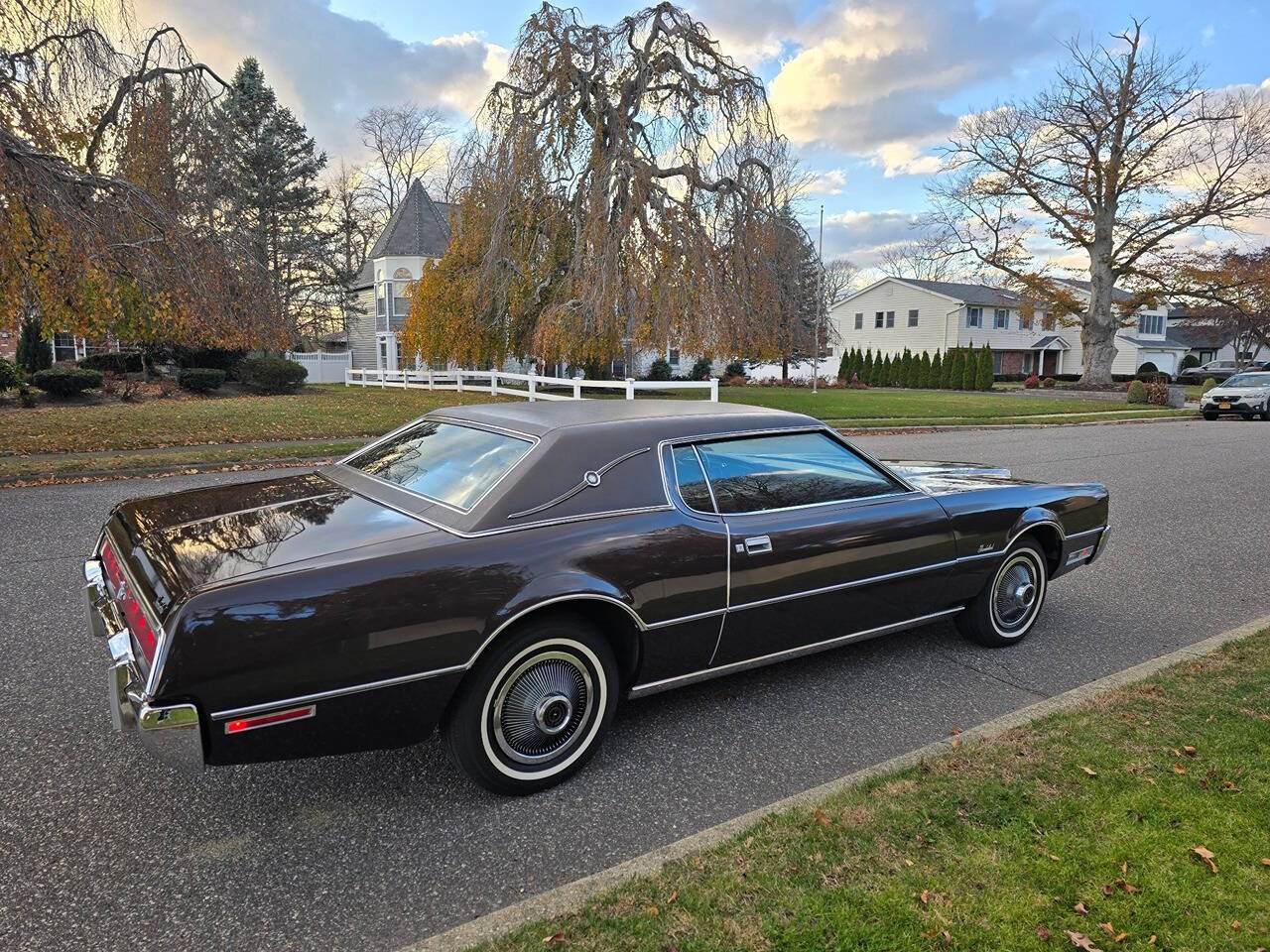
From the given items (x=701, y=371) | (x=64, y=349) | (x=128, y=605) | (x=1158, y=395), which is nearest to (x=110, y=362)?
Result: (x=64, y=349)

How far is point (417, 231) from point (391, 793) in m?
37.0

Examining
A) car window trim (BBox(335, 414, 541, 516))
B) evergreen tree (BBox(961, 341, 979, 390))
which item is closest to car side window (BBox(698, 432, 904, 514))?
car window trim (BBox(335, 414, 541, 516))

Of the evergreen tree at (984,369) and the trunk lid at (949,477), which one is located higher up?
the evergreen tree at (984,369)

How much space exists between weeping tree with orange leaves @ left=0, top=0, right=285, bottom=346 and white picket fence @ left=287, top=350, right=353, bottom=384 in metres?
23.9

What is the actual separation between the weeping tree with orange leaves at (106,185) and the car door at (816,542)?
9927 millimetres

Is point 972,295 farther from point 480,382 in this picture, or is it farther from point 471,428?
point 471,428

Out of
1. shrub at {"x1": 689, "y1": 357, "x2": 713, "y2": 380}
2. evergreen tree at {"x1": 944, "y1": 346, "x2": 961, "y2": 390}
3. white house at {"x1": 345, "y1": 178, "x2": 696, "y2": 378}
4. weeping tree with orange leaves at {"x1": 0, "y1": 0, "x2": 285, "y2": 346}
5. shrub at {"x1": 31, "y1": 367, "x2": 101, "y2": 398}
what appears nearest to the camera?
weeping tree with orange leaves at {"x1": 0, "y1": 0, "x2": 285, "y2": 346}

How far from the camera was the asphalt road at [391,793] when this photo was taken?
229cm

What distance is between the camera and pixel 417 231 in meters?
36.3

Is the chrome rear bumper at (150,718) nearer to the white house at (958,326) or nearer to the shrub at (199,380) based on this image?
the shrub at (199,380)

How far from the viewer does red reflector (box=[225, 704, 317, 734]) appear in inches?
92.4

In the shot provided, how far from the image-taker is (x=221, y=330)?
11469 millimetres

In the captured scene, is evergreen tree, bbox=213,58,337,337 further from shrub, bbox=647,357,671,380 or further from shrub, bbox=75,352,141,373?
shrub, bbox=647,357,671,380

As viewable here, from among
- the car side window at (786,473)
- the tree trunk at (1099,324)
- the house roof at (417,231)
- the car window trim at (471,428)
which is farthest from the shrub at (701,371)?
the car window trim at (471,428)
